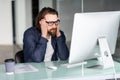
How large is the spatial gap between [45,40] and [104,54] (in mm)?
615

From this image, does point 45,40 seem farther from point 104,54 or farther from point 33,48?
point 104,54

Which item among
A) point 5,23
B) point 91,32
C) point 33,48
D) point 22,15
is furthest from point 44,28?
point 5,23

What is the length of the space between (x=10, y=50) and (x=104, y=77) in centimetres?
399

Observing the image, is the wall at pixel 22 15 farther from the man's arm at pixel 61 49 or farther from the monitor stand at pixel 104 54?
the monitor stand at pixel 104 54

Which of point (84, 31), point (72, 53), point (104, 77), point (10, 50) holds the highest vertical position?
point (84, 31)

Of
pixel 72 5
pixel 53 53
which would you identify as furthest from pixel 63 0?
pixel 53 53

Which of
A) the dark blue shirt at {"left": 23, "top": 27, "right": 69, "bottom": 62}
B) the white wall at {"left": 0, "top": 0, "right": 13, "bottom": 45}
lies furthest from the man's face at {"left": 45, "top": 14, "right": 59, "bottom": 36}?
the white wall at {"left": 0, "top": 0, "right": 13, "bottom": 45}

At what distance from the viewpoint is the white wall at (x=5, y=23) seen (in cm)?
585

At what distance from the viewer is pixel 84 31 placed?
1.96m

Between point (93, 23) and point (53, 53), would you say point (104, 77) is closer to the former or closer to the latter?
point (93, 23)

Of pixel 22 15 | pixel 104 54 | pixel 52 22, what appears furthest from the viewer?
pixel 22 15

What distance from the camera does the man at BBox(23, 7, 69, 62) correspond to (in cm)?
245

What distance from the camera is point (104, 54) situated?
212 centimetres

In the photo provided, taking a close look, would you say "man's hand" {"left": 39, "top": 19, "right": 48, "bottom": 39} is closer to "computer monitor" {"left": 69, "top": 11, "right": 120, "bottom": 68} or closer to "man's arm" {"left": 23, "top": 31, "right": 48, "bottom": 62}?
"man's arm" {"left": 23, "top": 31, "right": 48, "bottom": 62}
